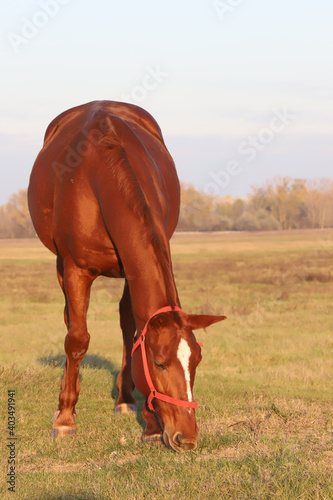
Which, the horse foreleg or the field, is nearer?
the field

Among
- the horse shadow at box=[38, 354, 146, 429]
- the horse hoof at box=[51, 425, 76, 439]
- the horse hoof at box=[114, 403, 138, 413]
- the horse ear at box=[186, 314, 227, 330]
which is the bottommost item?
the horse shadow at box=[38, 354, 146, 429]

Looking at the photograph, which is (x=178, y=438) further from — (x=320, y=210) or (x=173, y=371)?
(x=320, y=210)

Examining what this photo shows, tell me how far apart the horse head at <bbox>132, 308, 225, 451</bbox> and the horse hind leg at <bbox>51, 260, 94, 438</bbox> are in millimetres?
1516

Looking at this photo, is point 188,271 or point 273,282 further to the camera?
point 188,271

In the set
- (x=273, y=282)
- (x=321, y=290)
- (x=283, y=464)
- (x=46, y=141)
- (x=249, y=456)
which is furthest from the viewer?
A: (x=273, y=282)

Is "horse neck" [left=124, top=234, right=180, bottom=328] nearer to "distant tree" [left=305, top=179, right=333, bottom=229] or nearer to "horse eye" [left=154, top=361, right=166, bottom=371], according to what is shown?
"horse eye" [left=154, top=361, right=166, bottom=371]

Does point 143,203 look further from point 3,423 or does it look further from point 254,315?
point 254,315

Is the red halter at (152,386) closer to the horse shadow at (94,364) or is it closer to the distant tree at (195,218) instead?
the horse shadow at (94,364)

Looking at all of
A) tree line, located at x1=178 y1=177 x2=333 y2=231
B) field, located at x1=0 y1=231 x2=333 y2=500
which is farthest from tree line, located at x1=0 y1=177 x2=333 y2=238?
field, located at x1=0 y1=231 x2=333 y2=500

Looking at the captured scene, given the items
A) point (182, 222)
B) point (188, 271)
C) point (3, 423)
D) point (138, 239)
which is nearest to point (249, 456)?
point (138, 239)

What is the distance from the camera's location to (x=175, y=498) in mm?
3566

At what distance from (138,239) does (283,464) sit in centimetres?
186

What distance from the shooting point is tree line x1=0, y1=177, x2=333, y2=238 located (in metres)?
94.8

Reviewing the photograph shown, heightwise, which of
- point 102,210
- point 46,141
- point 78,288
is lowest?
point 78,288
